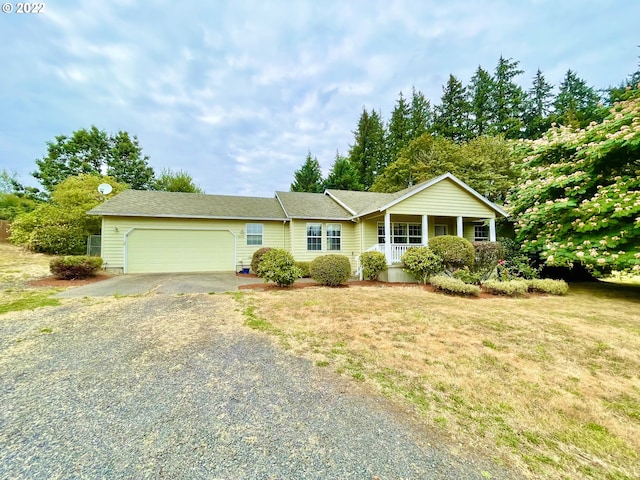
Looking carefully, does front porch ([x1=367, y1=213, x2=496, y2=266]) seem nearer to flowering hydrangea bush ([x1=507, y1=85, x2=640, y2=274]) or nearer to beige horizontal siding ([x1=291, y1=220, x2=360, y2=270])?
beige horizontal siding ([x1=291, y1=220, x2=360, y2=270])

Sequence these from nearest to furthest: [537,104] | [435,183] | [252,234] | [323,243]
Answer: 1. [435,183]
2. [252,234]
3. [323,243]
4. [537,104]

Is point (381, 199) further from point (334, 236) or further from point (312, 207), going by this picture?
point (312, 207)

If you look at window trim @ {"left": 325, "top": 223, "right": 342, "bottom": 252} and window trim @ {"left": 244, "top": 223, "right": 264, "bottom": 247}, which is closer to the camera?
window trim @ {"left": 244, "top": 223, "right": 264, "bottom": 247}

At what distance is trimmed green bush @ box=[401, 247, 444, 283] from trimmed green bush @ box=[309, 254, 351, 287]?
101 inches

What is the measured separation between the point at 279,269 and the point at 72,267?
792cm

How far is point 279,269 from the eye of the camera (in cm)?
895

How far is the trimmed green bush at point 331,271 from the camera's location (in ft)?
31.8

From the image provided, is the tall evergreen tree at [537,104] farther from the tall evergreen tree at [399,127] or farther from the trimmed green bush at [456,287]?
the trimmed green bush at [456,287]

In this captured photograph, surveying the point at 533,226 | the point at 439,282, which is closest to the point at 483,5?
the point at 533,226

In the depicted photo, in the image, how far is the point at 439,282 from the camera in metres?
8.81

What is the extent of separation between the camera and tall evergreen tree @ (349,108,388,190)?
30.3 meters

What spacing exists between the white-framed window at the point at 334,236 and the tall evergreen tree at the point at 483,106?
74.9 feet

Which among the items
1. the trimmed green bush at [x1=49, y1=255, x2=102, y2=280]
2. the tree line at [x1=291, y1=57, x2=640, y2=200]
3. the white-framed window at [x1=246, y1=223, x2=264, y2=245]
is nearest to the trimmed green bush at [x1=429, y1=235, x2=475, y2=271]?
the white-framed window at [x1=246, y1=223, x2=264, y2=245]

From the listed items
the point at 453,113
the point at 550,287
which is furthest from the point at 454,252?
the point at 453,113
